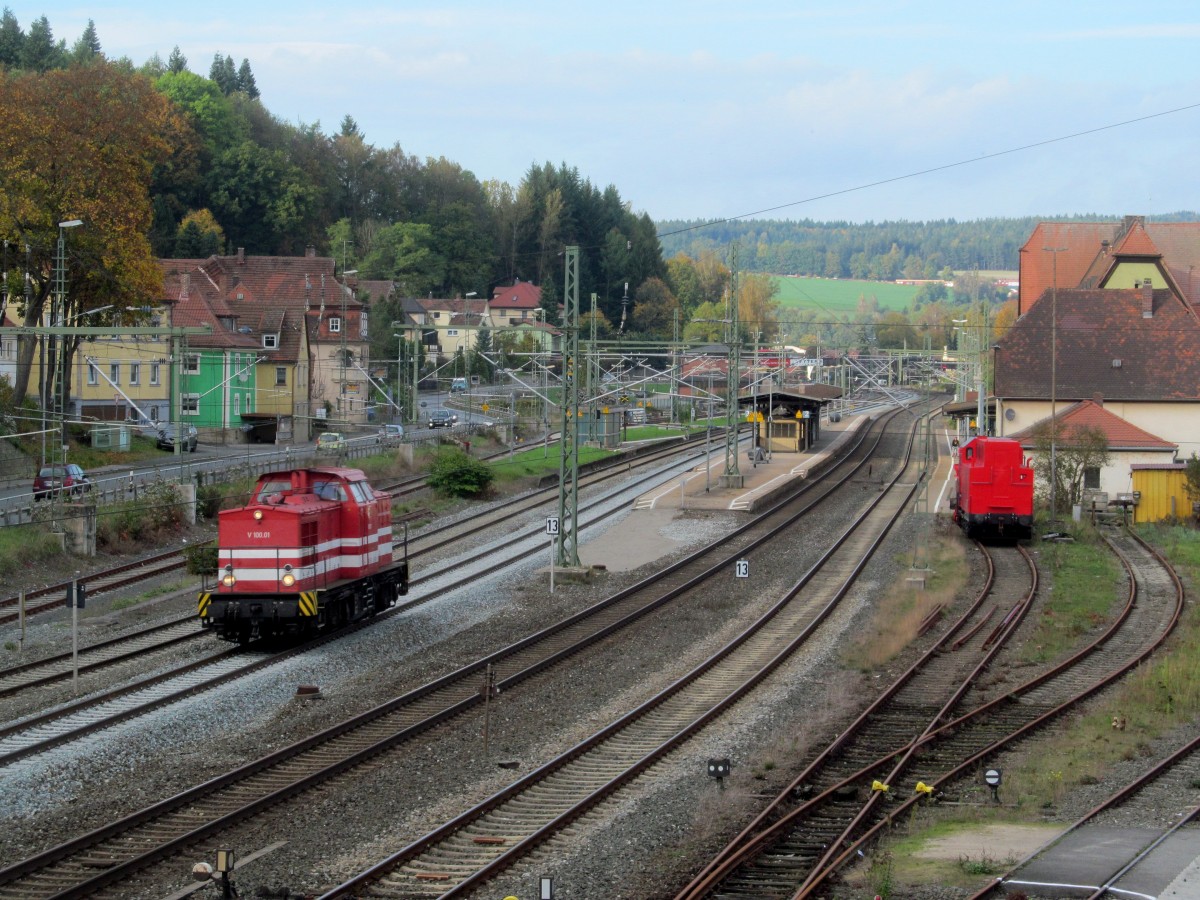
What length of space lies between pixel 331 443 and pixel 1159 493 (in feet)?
116

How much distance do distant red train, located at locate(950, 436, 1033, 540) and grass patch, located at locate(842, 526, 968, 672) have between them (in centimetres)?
122

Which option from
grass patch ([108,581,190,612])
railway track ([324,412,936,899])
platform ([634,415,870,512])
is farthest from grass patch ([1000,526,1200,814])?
platform ([634,415,870,512])

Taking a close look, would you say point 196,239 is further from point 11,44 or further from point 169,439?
point 169,439

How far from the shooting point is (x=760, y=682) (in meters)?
21.0

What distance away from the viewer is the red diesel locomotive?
22.1m

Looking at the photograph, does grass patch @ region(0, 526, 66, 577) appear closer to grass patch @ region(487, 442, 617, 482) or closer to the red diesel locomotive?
the red diesel locomotive

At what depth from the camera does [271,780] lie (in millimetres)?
14977

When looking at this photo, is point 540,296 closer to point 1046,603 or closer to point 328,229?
point 328,229

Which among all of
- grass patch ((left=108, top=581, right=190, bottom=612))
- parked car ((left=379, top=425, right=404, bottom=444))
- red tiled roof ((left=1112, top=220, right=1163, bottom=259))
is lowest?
grass patch ((left=108, top=581, right=190, bottom=612))

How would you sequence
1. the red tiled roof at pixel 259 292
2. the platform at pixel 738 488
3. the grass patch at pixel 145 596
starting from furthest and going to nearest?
the red tiled roof at pixel 259 292, the platform at pixel 738 488, the grass patch at pixel 145 596

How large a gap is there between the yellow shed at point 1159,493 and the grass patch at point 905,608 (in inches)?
456

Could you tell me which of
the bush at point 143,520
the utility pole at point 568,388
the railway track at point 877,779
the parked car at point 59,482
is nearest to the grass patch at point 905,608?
the railway track at point 877,779

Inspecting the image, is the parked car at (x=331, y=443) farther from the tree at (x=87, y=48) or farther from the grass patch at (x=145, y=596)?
the tree at (x=87, y=48)

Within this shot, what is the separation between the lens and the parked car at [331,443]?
5603 cm
